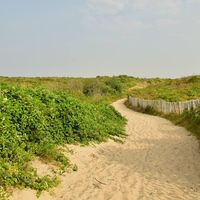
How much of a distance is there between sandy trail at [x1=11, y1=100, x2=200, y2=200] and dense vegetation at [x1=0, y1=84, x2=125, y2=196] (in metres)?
0.42

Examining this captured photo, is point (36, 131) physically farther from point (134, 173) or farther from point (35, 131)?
point (134, 173)

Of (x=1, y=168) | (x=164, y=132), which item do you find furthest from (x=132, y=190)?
(x=164, y=132)

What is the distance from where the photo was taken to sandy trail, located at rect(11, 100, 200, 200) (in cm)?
877

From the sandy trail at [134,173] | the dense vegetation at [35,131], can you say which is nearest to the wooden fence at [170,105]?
the sandy trail at [134,173]

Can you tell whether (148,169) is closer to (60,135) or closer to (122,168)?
(122,168)

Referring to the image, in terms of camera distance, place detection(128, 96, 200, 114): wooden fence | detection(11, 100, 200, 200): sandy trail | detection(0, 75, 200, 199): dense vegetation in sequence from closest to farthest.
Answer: detection(11, 100, 200, 200): sandy trail
detection(0, 75, 200, 199): dense vegetation
detection(128, 96, 200, 114): wooden fence

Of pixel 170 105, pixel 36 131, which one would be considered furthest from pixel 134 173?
pixel 170 105

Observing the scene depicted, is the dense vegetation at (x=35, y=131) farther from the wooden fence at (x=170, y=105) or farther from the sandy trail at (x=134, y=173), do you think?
the wooden fence at (x=170, y=105)

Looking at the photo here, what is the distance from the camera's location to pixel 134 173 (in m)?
10.8

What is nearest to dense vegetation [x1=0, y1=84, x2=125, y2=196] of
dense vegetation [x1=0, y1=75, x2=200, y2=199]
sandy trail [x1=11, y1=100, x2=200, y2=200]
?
dense vegetation [x1=0, y1=75, x2=200, y2=199]

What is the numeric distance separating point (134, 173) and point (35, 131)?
9.28 ft

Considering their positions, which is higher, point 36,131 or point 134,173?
point 36,131

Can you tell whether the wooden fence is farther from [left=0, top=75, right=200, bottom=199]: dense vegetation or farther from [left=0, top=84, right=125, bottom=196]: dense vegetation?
[left=0, top=84, right=125, bottom=196]: dense vegetation

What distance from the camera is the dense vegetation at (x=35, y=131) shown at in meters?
8.90
